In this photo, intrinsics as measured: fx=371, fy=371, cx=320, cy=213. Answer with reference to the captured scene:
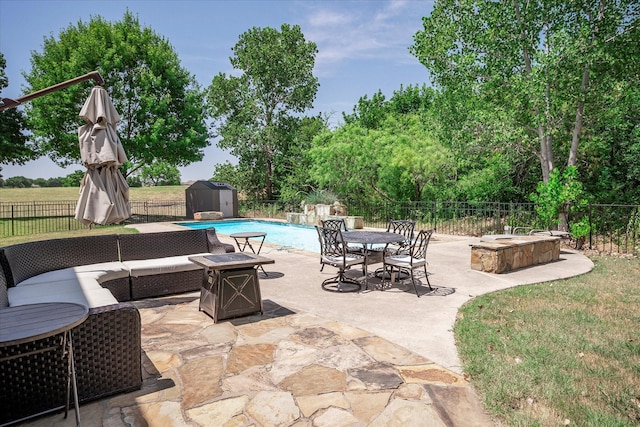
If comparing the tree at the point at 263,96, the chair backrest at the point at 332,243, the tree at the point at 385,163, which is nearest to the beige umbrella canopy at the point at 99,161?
the chair backrest at the point at 332,243

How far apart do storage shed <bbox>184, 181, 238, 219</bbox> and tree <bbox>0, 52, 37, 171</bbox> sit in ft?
32.0

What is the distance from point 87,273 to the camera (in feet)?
14.4

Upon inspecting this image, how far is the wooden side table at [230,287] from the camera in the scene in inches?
161

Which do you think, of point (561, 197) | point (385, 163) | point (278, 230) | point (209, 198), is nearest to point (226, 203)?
point (209, 198)

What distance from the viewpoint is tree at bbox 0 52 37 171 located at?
20.4 metres

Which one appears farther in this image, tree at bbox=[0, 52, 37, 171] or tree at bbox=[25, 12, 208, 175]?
tree at bbox=[0, 52, 37, 171]

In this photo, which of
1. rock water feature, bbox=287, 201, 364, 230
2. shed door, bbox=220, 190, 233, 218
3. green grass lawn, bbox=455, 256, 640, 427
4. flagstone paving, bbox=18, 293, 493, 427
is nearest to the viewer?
flagstone paving, bbox=18, 293, 493, 427

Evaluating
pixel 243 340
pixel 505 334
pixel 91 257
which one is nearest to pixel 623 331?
pixel 505 334

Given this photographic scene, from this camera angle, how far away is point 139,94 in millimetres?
19922

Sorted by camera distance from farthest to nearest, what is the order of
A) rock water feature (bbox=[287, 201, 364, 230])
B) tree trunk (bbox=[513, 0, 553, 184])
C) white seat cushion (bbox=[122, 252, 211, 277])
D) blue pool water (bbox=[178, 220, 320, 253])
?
rock water feature (bbox=[287, 201, 364, 230]), blue pool water (bbox=[178, 220, 320, 253]), tree trunk (bbox=[513, 0, 553, 184]), white seat cushion (bbox=[122, 252, 211, 277])

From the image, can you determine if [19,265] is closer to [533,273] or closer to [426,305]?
[426,305]

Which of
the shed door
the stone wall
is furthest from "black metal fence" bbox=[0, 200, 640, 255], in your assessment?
the stone wall

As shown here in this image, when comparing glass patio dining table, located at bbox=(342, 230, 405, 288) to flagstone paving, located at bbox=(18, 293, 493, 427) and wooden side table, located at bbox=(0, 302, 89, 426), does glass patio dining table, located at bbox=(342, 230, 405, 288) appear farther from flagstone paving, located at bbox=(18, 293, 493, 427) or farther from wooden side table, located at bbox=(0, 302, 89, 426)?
wooden side table, located at bbox=(0, 302, 89, 426)

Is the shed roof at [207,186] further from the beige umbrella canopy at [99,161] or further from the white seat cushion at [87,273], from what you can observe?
the beige umbrella canopy at [99,161]
